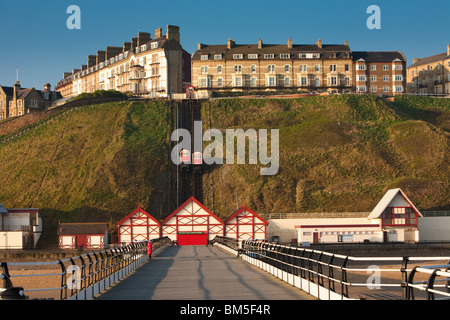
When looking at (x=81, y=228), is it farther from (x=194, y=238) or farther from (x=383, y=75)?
(x=383, y=75)

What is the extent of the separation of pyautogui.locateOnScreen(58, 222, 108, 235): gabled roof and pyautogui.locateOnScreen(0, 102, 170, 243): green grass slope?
16.2 feet

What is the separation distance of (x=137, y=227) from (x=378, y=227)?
3295cm

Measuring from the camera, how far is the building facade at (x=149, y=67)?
440ft

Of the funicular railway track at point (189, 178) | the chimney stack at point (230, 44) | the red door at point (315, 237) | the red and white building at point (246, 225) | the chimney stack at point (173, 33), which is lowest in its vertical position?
the red door at point (315, 237)

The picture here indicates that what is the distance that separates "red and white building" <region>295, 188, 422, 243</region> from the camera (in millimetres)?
82062

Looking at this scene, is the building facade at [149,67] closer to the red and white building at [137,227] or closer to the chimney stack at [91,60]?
the chimney stack at [91,60]

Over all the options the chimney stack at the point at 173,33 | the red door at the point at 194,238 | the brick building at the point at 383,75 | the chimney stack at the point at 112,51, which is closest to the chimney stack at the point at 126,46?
the chimney stack at the point at 112,51

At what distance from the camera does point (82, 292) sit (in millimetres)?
19500

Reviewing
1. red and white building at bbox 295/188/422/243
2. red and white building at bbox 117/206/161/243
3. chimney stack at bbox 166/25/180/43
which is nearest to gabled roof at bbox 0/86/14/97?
chimney stack at bbox 166/25/180/43

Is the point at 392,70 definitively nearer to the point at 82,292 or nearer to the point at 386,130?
the point at 386,130

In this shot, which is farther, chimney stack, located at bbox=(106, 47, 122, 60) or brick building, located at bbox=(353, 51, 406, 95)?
chimney stack, located at bbox=(106, 47, 122, 60)

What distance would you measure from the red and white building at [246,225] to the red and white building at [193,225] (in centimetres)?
138

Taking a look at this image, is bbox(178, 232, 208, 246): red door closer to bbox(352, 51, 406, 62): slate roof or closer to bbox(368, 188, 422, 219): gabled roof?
bbox(368, 188, 422, 219): gabled roof
